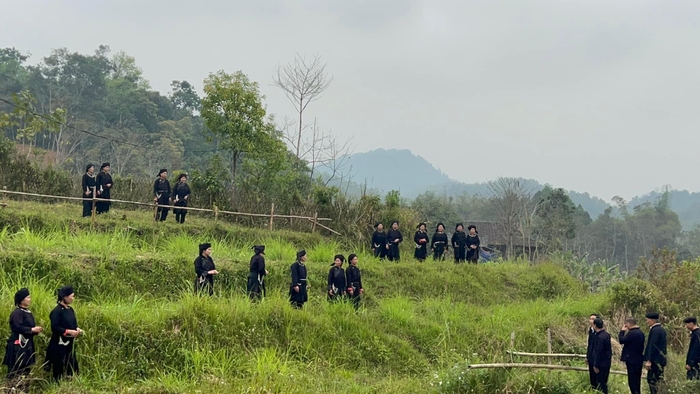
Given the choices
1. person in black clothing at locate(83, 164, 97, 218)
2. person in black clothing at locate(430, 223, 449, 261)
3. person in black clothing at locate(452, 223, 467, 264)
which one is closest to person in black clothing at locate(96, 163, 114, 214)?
person in black clothing at locate(83, 164, 97, 218)

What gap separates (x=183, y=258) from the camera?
11.2m

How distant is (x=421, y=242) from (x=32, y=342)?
11344mm

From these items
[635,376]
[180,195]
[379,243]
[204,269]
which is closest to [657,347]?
[635,376]

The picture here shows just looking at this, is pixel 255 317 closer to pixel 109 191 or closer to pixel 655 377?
pixel 655 377

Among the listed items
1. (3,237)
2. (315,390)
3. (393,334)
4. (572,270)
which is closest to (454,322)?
(393,334)

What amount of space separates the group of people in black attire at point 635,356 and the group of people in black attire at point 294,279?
4642 mm

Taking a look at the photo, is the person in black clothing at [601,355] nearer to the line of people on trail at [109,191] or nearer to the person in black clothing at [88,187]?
the line of people on trail at [109,191]

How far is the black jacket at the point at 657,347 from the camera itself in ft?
25.8

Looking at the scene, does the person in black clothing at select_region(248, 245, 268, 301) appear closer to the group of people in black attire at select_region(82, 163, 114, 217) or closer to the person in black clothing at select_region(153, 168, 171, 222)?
the person in black clothing at select_region(153, 168, 171, 222)

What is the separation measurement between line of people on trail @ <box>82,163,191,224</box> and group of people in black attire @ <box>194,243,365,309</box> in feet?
14.5

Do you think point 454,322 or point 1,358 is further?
point 454,322

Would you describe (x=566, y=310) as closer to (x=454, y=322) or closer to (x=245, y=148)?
(x=454, y=322)

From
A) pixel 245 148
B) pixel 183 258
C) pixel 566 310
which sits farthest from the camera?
pixel 245 148

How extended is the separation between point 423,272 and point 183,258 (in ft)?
22.0
